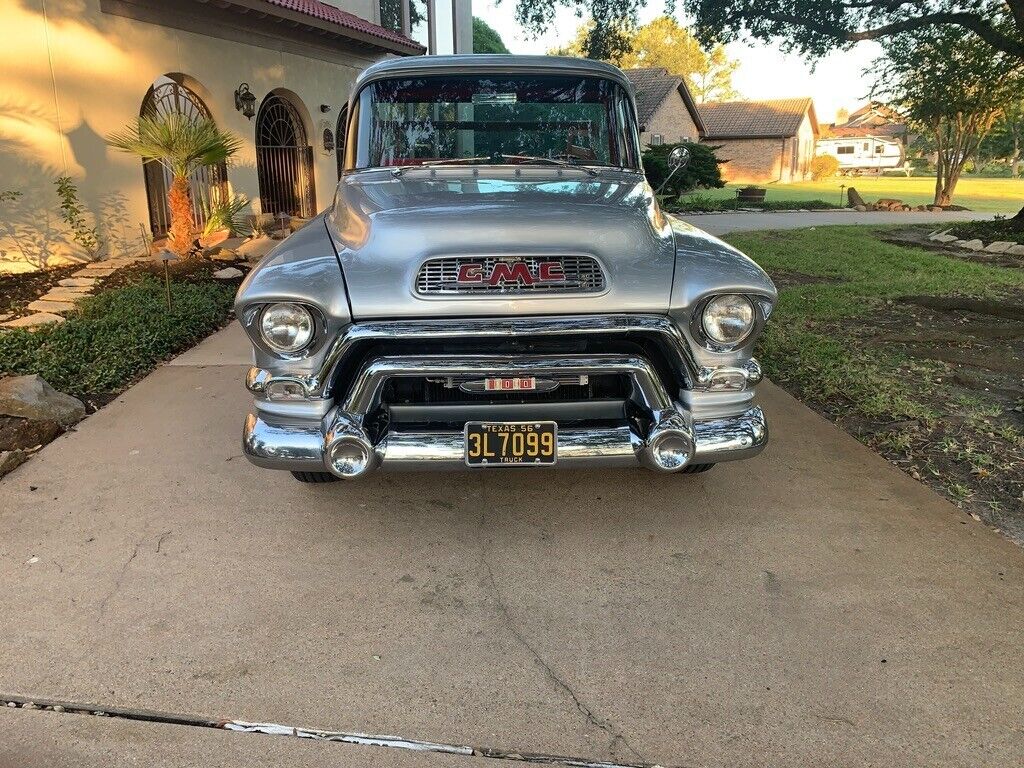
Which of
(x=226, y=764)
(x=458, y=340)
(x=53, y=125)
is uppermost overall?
(x=53, y=125)

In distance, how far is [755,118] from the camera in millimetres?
46781

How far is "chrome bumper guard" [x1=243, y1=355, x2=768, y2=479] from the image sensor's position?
2811mm

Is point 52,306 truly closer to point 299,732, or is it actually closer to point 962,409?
point 299,732

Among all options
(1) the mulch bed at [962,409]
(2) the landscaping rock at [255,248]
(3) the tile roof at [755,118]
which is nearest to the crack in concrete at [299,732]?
(1) the mulch bed at [962,409]

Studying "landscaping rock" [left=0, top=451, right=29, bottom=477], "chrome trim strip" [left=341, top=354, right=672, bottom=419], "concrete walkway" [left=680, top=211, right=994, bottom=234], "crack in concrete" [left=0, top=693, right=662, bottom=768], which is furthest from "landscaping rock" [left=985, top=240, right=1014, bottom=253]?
"landscaping rock" [left=0, top=451, right=29, bottom=477]

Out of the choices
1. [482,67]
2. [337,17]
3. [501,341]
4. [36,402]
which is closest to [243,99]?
[337,17]

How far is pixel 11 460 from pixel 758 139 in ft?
156

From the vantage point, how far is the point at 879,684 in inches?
93.3

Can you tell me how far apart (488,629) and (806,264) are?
29.1 feet

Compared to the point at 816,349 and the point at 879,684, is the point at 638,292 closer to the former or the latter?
the point at 879,684

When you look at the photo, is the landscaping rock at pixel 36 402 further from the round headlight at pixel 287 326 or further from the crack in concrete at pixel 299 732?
the crack in concrete at pixel 299 732

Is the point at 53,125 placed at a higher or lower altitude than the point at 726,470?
higher

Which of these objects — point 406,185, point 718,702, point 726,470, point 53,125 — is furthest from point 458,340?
point 53,125

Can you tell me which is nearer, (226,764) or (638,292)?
(226,764)
